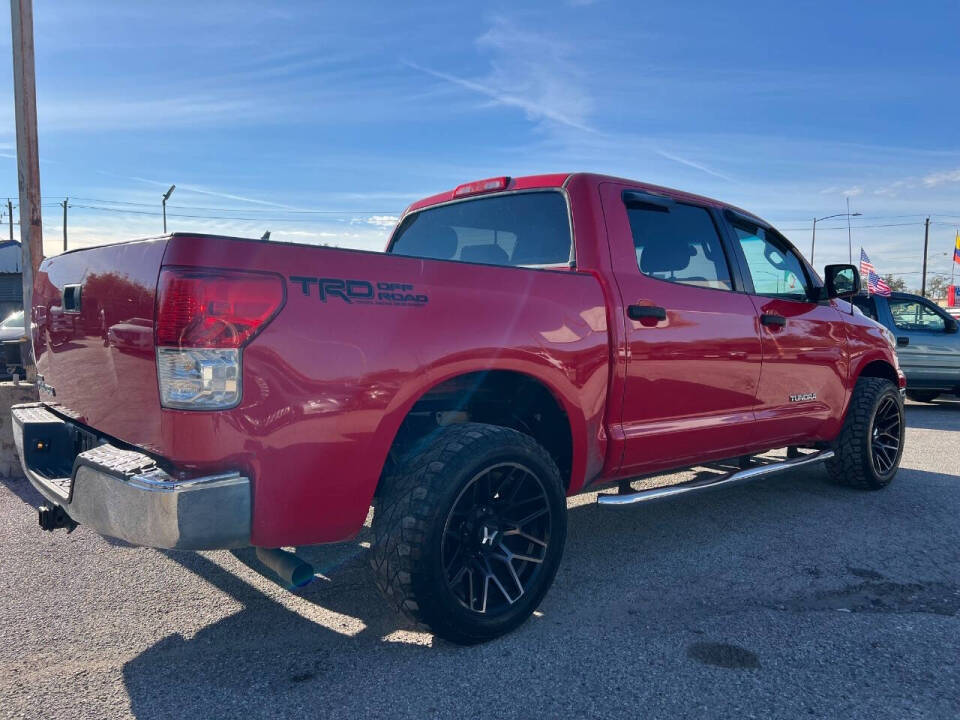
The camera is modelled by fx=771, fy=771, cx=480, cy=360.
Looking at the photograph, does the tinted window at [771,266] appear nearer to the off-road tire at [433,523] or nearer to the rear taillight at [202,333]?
the off-road tire at [433,523]

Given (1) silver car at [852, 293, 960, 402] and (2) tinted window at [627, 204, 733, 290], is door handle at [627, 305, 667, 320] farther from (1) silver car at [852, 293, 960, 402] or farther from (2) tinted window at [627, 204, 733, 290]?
(1) silver car at [852, 293, 960, 402]

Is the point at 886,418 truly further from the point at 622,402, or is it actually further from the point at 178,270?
the point at 178,270

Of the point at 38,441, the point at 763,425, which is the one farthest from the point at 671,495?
the point at 38,441

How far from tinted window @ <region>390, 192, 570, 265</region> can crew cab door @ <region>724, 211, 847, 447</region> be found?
1.30 m

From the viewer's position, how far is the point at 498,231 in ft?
13.6

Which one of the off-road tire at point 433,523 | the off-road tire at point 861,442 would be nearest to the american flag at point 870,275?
the off-road tire at point 861,442

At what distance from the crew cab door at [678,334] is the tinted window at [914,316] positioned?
850 centimetres

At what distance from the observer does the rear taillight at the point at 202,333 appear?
91.3 inches

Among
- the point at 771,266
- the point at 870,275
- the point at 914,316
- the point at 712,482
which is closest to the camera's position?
the point at 712,482

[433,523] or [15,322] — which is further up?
[15,322]

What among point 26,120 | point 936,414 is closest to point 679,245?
point 26,120

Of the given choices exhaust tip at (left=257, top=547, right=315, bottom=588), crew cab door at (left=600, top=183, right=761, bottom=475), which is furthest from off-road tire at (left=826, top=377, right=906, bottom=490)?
exhaust tip at (left=257, top=547, right=315, bottom=588)

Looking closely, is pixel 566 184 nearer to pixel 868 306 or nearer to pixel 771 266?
pixel 771 266

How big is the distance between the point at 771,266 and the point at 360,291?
3.14 meters
